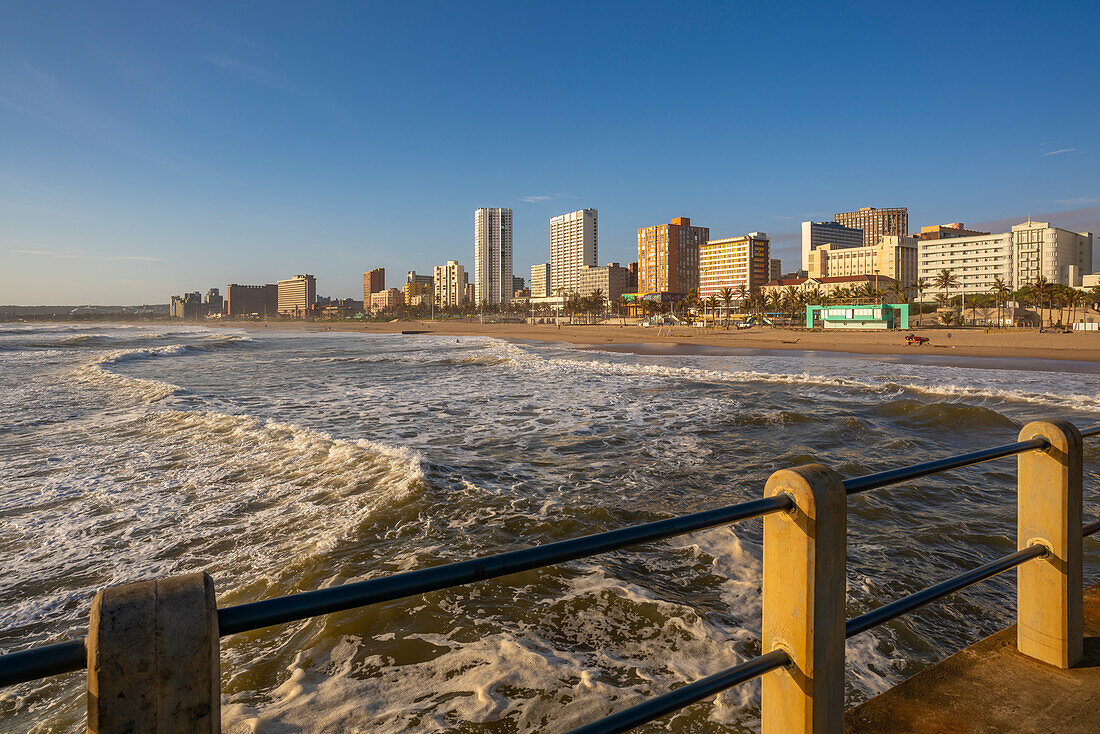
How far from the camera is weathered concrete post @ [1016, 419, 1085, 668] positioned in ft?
8.04

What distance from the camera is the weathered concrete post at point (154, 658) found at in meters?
0.96

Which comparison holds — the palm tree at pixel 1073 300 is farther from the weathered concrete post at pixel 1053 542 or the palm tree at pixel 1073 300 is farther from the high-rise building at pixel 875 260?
the weathered concrete post at pixel 1053 542

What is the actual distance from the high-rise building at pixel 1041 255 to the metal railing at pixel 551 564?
6603 inches

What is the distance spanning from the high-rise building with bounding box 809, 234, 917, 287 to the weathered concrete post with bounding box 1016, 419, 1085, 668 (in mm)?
164414

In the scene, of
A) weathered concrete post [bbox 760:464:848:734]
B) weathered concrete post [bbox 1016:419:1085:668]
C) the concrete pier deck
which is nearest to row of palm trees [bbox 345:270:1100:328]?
weathered concrete post [bbox 1016:419:1085:668]

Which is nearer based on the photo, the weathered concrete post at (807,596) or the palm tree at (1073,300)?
the weathered concrete post at (807,596)

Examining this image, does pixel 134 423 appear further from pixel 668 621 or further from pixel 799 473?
pixel 799 473

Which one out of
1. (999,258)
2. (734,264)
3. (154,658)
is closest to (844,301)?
(999,258)

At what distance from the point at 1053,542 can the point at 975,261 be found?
166 meters

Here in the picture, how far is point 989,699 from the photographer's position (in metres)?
2.31

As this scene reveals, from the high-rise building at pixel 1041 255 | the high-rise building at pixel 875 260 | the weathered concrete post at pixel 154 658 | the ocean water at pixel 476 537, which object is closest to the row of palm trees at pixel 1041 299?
the high-rise building at pixel 1041 255

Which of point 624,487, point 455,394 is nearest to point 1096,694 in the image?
point 624,487

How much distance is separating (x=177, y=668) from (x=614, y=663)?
3.63m

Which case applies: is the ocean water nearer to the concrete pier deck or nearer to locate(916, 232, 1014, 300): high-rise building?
the concrete pier deck
